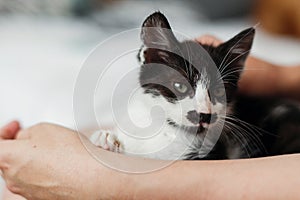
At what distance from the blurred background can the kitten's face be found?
62 centimetres

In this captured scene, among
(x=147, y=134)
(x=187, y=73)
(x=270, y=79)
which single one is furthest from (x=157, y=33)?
(x=270, y=79)

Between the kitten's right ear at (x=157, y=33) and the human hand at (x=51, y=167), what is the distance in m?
0.25

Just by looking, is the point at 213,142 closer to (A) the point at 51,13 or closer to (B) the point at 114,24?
(B) the point at 114,24

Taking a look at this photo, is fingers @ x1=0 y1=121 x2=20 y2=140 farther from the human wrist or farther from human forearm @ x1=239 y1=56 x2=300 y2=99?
human forearm @ x1=239 y1=56 x2=300 y2=99

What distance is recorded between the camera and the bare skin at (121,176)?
93 cm

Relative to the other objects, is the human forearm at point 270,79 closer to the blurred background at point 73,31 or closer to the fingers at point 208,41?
the fingers at point 208,41

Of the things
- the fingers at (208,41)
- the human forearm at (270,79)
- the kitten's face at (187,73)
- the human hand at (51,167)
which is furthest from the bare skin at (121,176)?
the human forearm at (270,79)

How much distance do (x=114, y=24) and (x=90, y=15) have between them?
15 centimetres

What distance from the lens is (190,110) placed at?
1.01 metres

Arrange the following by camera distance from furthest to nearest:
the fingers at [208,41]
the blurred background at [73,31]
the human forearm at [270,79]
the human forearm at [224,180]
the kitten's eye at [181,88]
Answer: the blurred background at [73,31] → the human forearm at [270,79] → the fingers at [208,41] → the kitten's eye at [181,88] → the human forearm at [224,180]

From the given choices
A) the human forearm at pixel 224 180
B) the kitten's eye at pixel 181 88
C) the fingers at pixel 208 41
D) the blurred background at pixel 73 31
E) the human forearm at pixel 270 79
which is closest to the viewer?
the human forearm at pixel 224 180

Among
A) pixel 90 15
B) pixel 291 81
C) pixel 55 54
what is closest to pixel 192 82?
pixel 291 81

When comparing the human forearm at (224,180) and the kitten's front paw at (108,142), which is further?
the kitten's front paw at (108,142)

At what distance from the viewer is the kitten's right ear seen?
0.97 metres
